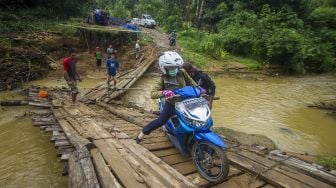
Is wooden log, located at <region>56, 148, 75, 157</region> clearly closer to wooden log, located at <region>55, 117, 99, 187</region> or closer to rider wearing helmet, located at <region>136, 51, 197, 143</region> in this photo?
wooden log, located at <region>55, 117, 99, 187</region>

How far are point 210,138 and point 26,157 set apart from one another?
4.80 metres

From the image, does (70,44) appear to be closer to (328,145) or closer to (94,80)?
(94,80)

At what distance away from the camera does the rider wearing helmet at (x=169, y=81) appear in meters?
4.81

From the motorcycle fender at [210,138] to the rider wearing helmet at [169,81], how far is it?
2.50 feet

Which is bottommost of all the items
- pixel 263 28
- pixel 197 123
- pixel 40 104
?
pixel 40 104

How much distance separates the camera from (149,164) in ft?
14.6

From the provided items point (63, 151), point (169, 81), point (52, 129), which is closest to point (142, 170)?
point (169, 81)

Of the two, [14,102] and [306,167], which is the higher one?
[306,167]

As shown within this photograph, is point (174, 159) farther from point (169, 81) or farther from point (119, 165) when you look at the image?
point (169, 81)

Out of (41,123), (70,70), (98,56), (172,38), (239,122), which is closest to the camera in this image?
(41,123)

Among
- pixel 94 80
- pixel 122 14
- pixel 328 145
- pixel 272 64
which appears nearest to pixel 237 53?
pixel 272 64

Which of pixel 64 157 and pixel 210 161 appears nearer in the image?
pixel 210 161

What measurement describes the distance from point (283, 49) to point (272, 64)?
5.51 feet

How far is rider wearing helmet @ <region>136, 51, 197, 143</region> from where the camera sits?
4.81 metres
